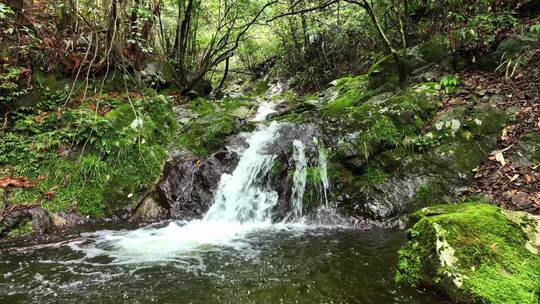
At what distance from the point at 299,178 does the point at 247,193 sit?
109 cm

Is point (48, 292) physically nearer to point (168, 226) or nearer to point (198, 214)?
point (168, 226)

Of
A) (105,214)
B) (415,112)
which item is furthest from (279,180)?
(105,214)

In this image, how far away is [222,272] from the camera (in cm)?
418

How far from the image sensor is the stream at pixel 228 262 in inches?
140

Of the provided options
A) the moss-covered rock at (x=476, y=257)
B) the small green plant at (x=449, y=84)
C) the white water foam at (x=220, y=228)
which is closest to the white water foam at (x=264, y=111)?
the white water foam at (x=220, y=228)

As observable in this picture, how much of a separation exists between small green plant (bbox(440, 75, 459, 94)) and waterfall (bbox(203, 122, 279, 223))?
3.85 meters

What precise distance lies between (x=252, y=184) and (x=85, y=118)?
3792 millimetres

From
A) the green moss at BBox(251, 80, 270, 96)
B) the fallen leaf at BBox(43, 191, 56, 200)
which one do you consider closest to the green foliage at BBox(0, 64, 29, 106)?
the fallen leaf at BBox(43, 191, 56, 200)

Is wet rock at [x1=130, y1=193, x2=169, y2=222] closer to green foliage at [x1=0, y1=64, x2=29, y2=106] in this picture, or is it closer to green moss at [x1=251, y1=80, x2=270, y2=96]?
green foliage at [x1=0, y1=64, x2=29, y2=106]

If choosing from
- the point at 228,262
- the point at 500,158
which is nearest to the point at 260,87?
the point at 500,158

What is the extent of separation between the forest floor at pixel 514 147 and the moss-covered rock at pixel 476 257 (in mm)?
1515

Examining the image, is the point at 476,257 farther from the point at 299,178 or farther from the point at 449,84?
the point at 449,84

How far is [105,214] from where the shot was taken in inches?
269

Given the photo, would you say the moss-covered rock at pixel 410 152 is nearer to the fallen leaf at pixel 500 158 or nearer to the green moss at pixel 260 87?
the fallen leaf at pixel 500 158
